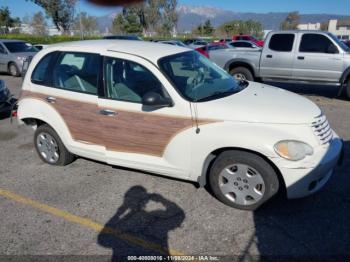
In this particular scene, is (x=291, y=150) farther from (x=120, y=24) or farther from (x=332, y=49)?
(x=120, y=24)

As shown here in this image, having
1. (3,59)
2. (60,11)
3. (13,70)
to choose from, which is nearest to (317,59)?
(13,70)

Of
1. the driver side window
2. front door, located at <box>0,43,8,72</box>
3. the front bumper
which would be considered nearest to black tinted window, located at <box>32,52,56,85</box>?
the driver side window

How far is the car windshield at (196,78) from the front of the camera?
3738 millimetres

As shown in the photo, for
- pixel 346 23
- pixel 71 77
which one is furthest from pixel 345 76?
pixel 346 23

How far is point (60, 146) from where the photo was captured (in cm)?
469

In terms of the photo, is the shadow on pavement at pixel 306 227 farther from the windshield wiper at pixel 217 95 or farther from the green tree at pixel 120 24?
the green tree at pixel 120 24

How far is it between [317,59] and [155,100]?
7062 mm

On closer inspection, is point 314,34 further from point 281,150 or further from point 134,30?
point 134,30

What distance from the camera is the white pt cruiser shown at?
3.29m

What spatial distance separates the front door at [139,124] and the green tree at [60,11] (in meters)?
55.3

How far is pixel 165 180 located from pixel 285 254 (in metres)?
1.84

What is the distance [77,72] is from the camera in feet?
14.3

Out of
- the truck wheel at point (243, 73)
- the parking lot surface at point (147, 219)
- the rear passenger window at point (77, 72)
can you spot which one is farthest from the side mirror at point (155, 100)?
the truck wheel at point (243, 73)

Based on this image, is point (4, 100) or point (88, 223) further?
point (4, 100)
